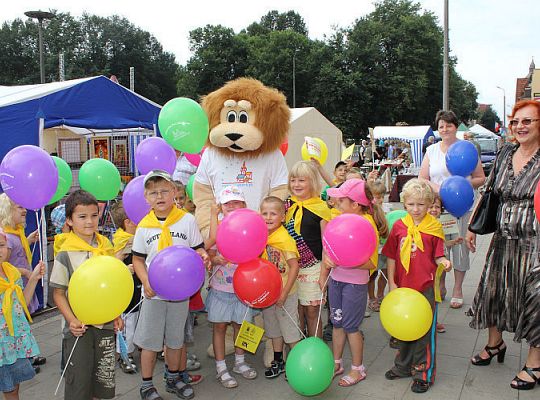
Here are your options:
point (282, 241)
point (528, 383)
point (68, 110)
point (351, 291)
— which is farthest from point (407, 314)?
point (68, 110)

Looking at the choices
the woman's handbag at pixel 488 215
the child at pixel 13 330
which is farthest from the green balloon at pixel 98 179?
the woman's handbag at pixel 488 215

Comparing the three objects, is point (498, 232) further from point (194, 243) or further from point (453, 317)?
point (194, 243)

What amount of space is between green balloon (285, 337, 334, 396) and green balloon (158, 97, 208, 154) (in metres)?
1.83

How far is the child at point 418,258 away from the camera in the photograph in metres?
3.41

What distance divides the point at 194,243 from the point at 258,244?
47 cm

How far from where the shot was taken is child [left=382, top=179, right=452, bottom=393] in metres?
3.41

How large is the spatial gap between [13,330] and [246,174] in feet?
6.29

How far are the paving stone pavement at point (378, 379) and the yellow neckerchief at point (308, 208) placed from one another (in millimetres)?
1182

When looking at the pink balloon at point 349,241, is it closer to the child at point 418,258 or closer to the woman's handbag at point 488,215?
the child at point 418,258

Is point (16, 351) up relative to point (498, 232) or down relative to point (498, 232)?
down

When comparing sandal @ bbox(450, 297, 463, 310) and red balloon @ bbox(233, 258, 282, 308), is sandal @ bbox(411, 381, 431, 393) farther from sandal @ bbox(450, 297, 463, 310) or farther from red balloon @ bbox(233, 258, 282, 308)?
sandal @ bbox(450, 297, 463, 310)

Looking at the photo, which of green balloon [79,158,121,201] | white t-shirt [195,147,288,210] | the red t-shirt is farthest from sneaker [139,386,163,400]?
green balloon [79,158,121,201]

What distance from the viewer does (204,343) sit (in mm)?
4379

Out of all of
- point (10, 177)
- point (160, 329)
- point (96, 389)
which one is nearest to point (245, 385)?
point (160, 329)
